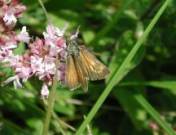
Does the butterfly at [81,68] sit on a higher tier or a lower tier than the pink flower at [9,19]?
lower

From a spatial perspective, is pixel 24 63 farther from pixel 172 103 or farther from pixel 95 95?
pixel 172 103

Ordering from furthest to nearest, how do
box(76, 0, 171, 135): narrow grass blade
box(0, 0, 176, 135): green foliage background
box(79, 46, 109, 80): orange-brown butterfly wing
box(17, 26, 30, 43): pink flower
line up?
box(0, 0, 176, 135): green foliage background, box(17, 26, 30, 43): pink flower, box(79, 46, 109, 80): orange-brown butterfly wing, box(76, 0, 171, 135): narrow grass blade

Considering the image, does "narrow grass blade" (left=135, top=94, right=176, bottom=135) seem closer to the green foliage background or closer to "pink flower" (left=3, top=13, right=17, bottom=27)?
the green foliage background

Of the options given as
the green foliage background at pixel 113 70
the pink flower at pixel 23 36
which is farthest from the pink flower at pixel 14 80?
the green foliage background at pixel 113 70

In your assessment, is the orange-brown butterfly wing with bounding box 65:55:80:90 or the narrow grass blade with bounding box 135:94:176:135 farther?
the narrow grass blade with bounding box 135:94:176:135

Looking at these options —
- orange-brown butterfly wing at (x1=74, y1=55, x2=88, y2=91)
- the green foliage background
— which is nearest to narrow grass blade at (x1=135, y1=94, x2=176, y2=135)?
the green foliage background

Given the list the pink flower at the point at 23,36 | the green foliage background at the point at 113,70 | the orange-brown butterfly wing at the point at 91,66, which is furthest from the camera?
the green foliage background at the point at 113,70

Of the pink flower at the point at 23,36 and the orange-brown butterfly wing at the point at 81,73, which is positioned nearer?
the orange-brown butterfly wing at the point at 81,73

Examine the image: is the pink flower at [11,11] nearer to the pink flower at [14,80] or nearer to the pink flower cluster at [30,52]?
the pink flower cluster at [30,52]
